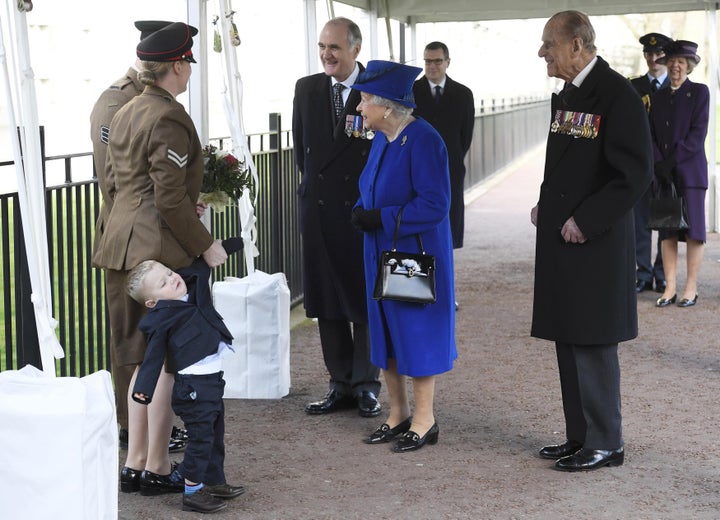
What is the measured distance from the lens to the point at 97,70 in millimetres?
28375

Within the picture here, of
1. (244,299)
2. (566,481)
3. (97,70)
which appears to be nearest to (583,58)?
(566,481)

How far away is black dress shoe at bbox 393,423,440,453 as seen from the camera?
524cm

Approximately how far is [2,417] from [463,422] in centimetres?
287

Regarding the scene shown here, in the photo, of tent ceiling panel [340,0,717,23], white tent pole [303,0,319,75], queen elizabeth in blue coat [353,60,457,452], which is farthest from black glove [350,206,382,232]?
tent ceiling panel [340,0,717,23]

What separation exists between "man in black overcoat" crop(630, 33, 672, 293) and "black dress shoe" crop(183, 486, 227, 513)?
18.3 ft

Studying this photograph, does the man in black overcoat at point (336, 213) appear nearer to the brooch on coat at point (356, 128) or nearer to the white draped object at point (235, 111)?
the brooch on coat at point (356, 128)

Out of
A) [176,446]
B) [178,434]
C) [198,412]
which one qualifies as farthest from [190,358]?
[178,434]

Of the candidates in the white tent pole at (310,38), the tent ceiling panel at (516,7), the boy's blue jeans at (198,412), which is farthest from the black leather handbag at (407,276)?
the tent ceiling panel at (516,7)

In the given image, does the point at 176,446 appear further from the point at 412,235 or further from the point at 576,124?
the point at 576,124

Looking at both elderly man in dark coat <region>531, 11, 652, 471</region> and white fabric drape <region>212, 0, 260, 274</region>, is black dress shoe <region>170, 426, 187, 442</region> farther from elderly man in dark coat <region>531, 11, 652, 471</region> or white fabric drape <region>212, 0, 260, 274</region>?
elderly man in dark coat <region>531, 11, 652, 471</region>

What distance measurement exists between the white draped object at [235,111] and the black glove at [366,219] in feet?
3.40

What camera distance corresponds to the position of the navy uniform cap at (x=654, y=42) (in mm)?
9008

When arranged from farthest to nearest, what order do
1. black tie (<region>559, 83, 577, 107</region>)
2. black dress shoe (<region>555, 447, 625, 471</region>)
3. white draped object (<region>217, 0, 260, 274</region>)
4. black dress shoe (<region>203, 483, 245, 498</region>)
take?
white draped object (<region>217, 0, 260, 274</region>), black dress shoe (<region>555, 447, 625, 471</region>), black tie (<region>559, 83, 577, 107</region>), black dress shoe (<region>203, 483, 245, 498</region>)

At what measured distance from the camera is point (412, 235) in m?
5.09
